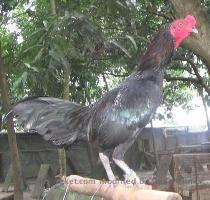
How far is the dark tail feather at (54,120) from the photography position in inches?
124

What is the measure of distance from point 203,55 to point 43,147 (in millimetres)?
9323

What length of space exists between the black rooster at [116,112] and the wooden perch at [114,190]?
11 cm

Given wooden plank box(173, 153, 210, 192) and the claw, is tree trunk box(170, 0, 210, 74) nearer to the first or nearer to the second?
wooden plank box(173, 153, 210, 192)

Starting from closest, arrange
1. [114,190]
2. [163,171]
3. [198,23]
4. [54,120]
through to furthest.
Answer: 1. [114,190]
2. [54,120]
3. [198,23]
4. [163,171]

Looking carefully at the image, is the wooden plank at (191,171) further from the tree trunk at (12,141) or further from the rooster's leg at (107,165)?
the rooster's leg at (107,165)

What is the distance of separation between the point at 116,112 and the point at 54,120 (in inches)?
17.9

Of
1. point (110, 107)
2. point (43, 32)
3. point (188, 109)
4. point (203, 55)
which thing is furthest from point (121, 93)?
point (188, 109)

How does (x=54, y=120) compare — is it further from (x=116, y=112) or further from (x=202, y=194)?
(x=202, y=194)

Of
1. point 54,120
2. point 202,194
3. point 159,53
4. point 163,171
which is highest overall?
point 159,53

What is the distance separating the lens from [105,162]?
3.04m

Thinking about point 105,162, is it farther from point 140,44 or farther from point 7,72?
point 140,44

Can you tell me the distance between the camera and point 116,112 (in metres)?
3.00

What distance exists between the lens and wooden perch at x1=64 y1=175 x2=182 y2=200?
2.49m

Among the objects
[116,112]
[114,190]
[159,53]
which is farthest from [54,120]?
[159,53]
